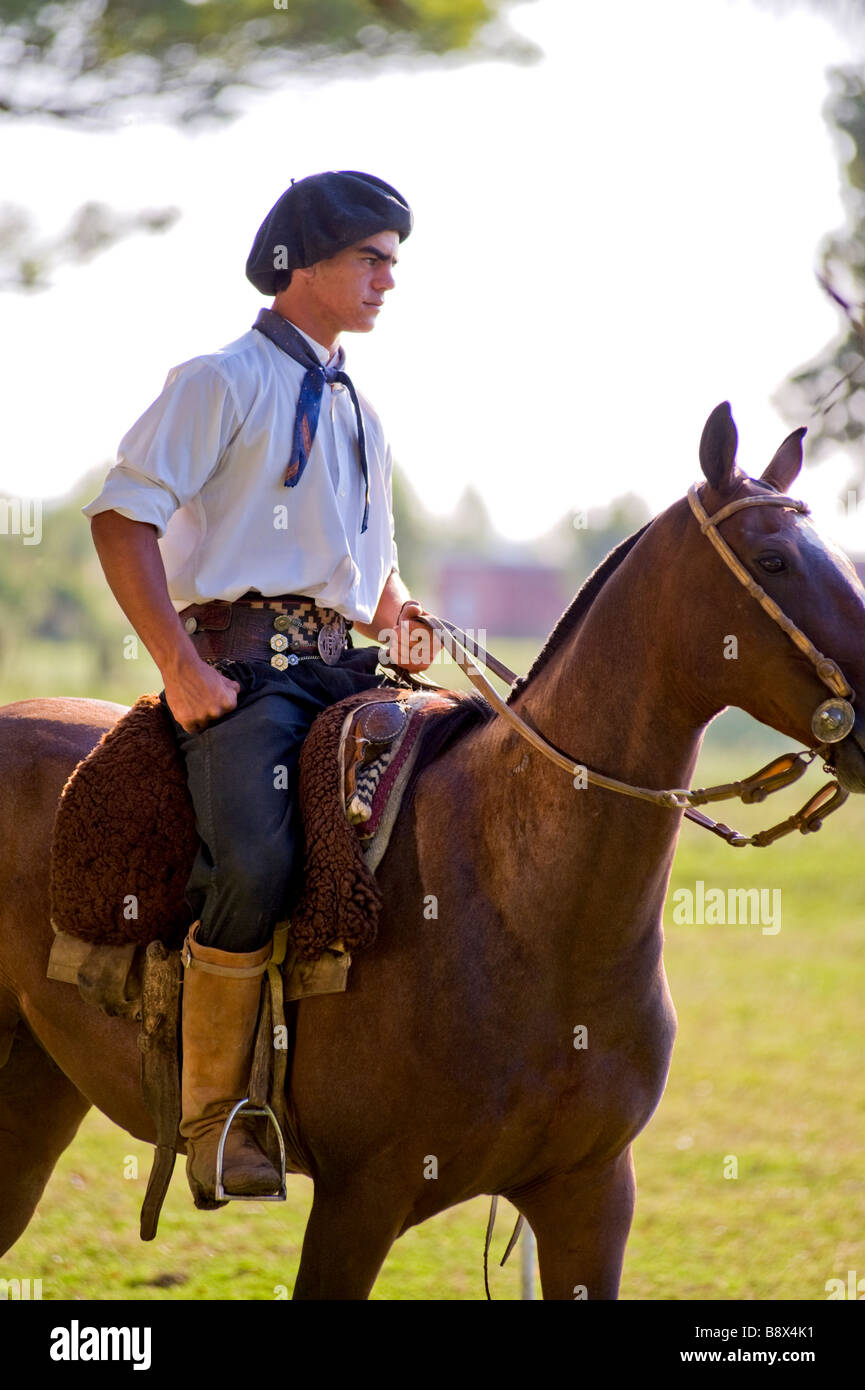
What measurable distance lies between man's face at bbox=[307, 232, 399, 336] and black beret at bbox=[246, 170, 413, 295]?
0.9 inches

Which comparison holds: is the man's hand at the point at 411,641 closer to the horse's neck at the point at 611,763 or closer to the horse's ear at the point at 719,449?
the horse's neck at the point at 611,763

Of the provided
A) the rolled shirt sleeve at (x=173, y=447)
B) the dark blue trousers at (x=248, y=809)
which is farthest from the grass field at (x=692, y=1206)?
the rolled shirt sleeve at (x=173, y=447)

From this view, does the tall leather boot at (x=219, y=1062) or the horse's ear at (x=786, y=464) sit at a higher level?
the horse's ear at (x=786, y=464)

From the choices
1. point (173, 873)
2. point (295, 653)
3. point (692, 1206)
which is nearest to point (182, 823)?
point (173, 873)

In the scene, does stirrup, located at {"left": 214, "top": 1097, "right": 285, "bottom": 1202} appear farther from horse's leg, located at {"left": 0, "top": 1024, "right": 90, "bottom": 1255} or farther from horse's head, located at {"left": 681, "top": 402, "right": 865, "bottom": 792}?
horse's head, located at {"left": 681, "top": 402, "right": 865, "bottom": 792}

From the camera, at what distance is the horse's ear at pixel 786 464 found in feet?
8.79

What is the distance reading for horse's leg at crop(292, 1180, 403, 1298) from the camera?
2836 mm

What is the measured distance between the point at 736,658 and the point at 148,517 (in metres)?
1.27

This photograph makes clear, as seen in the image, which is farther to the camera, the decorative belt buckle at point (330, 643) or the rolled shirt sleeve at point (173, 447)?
the decorative belt buckle at point (330, 643)

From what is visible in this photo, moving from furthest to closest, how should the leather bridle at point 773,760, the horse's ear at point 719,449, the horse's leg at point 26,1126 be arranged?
the horse's leg at point 26,1126 → the horse's ear at point 719,449 → the leather bridle at point 773,760

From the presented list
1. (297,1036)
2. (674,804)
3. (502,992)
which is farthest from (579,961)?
(297,1036)
